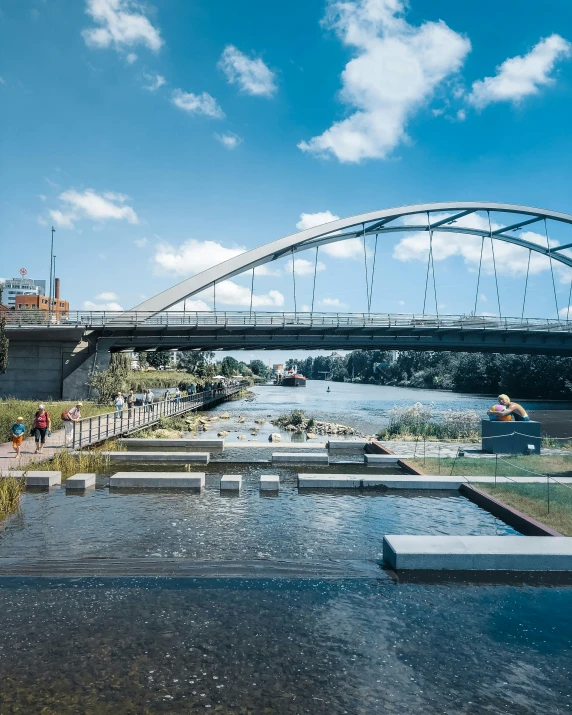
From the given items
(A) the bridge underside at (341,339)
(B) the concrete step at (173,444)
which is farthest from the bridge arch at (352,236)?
(B) the concrete step at (173,444)

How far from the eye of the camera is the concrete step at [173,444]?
78.1 feet

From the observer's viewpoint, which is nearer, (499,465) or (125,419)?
(499,465)

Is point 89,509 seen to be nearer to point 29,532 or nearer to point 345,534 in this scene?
point 29,532

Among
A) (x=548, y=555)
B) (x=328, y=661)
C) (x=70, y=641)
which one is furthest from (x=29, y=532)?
(x=548, y=555)

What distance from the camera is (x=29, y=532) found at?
1113cm

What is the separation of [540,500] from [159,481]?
30.2ft

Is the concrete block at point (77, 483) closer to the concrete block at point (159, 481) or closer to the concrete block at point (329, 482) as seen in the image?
the concrete block at point (159, 481)

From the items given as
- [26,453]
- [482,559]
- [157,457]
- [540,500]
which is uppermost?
[540,500]

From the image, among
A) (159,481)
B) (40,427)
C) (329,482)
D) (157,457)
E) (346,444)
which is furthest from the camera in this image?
(346,444)

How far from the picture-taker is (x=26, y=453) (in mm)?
19297

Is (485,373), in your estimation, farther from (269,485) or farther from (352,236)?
(269,485)

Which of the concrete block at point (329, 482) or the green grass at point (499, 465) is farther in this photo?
the green grass at point (499, 465)

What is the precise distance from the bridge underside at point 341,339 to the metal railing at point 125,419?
4.85m

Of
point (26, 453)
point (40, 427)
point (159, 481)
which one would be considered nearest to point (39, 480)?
point (159, 481)
